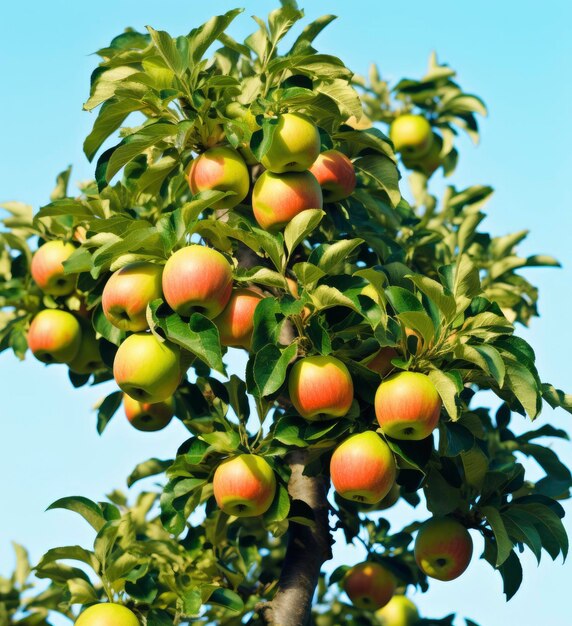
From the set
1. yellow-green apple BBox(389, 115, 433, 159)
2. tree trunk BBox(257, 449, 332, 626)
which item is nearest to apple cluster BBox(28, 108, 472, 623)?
tree trunk BBox(257, 449, 332, 626)

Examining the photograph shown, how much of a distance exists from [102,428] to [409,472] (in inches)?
60.2

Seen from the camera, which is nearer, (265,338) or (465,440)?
(265,338)

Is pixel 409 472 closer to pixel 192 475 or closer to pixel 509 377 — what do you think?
pixel 509 377

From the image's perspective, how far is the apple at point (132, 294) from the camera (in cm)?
331

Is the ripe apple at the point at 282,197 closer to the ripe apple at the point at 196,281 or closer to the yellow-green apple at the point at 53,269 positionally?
the ripe apple at the point at 196,281

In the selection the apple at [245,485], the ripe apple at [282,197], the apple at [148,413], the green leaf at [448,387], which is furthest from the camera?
the apple at [148,413]

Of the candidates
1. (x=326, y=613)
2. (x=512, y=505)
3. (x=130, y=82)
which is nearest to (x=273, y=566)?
(x=326, y=613)

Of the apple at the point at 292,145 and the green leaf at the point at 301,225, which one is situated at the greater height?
the apple at the point at 292,145

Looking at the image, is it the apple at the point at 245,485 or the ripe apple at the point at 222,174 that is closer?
the apple at the point at 245,485

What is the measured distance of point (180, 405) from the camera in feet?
14.6

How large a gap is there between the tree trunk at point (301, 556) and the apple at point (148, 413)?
660 mm

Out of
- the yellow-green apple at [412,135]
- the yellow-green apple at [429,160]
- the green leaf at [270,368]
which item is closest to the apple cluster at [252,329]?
the green leaf at [270,368]

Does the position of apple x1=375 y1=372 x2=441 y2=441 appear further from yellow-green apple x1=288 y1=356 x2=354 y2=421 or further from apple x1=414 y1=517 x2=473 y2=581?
apple x1=414 y1=517 x2=473 y2=581

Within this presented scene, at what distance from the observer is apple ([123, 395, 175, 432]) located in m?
4.32
